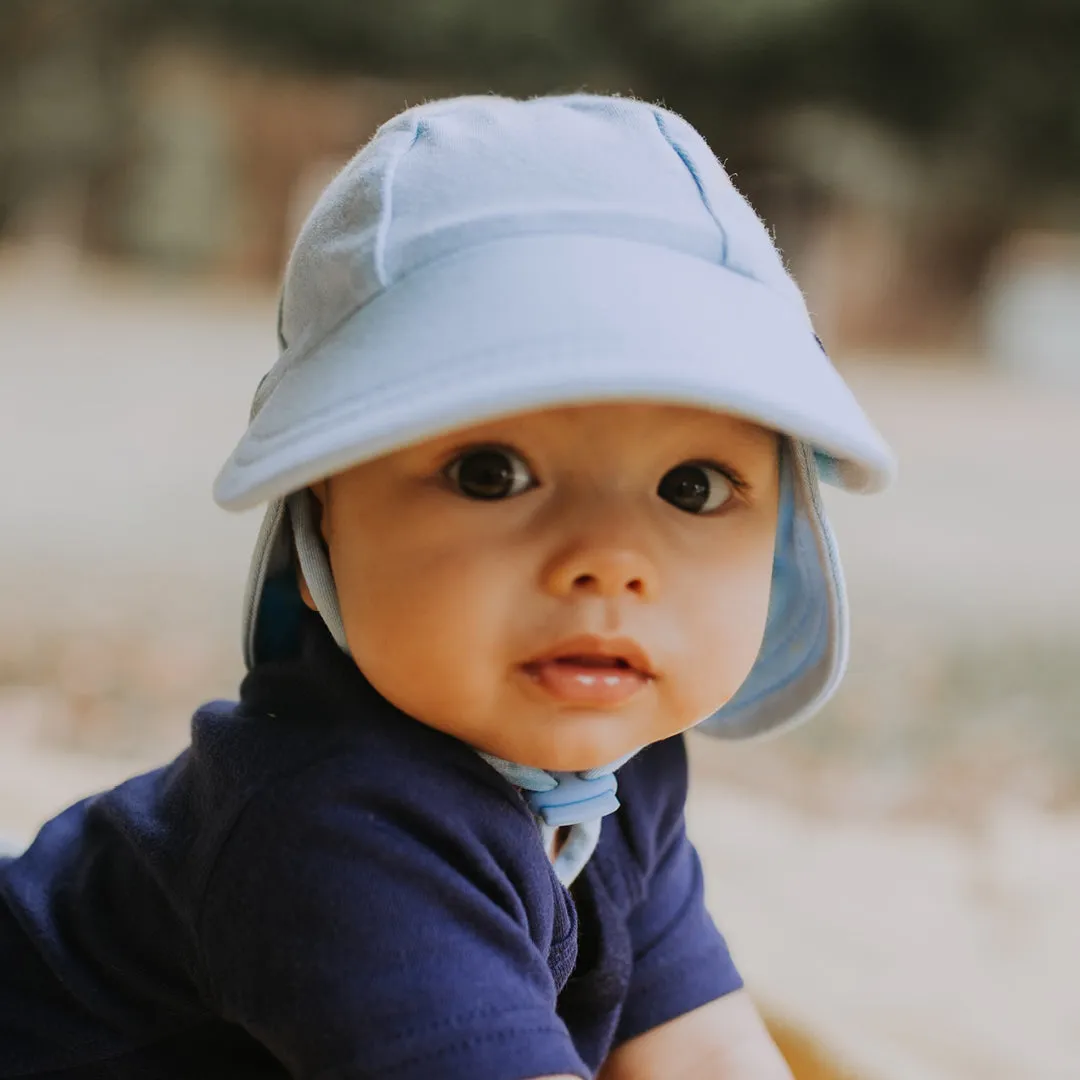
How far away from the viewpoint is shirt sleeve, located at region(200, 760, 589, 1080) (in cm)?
47

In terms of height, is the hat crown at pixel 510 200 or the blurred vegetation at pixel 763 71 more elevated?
the blurred vegetation at pixel 763 71

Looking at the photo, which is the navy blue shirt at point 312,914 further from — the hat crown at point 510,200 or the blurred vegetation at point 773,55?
the blurred vegetation at point 773,55

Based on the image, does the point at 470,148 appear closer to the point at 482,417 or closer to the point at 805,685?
the point at 482,417

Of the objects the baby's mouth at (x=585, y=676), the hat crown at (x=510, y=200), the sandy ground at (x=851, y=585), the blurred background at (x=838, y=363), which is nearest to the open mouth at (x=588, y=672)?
the baby's mouth at (x=585, y=676)

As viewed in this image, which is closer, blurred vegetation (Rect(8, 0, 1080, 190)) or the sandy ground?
the sandy ground

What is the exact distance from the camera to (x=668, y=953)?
2.31 ft

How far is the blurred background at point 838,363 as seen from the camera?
3.41ft

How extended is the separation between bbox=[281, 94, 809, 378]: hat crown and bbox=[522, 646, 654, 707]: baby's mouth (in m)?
0.13

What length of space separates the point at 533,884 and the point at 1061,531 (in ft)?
5.37

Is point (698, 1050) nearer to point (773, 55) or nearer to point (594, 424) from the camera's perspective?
point (594, 424)

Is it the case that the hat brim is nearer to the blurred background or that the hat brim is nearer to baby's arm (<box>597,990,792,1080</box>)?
the blurred background

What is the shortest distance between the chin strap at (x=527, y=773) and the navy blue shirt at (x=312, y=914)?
12 mm

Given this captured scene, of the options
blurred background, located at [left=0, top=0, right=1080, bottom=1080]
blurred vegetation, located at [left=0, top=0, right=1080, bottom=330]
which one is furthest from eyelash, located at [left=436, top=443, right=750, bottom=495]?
blurred vegetation, located at [left=0, top=0, right=1080, bottom=330]

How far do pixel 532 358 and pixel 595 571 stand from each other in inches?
3.1
